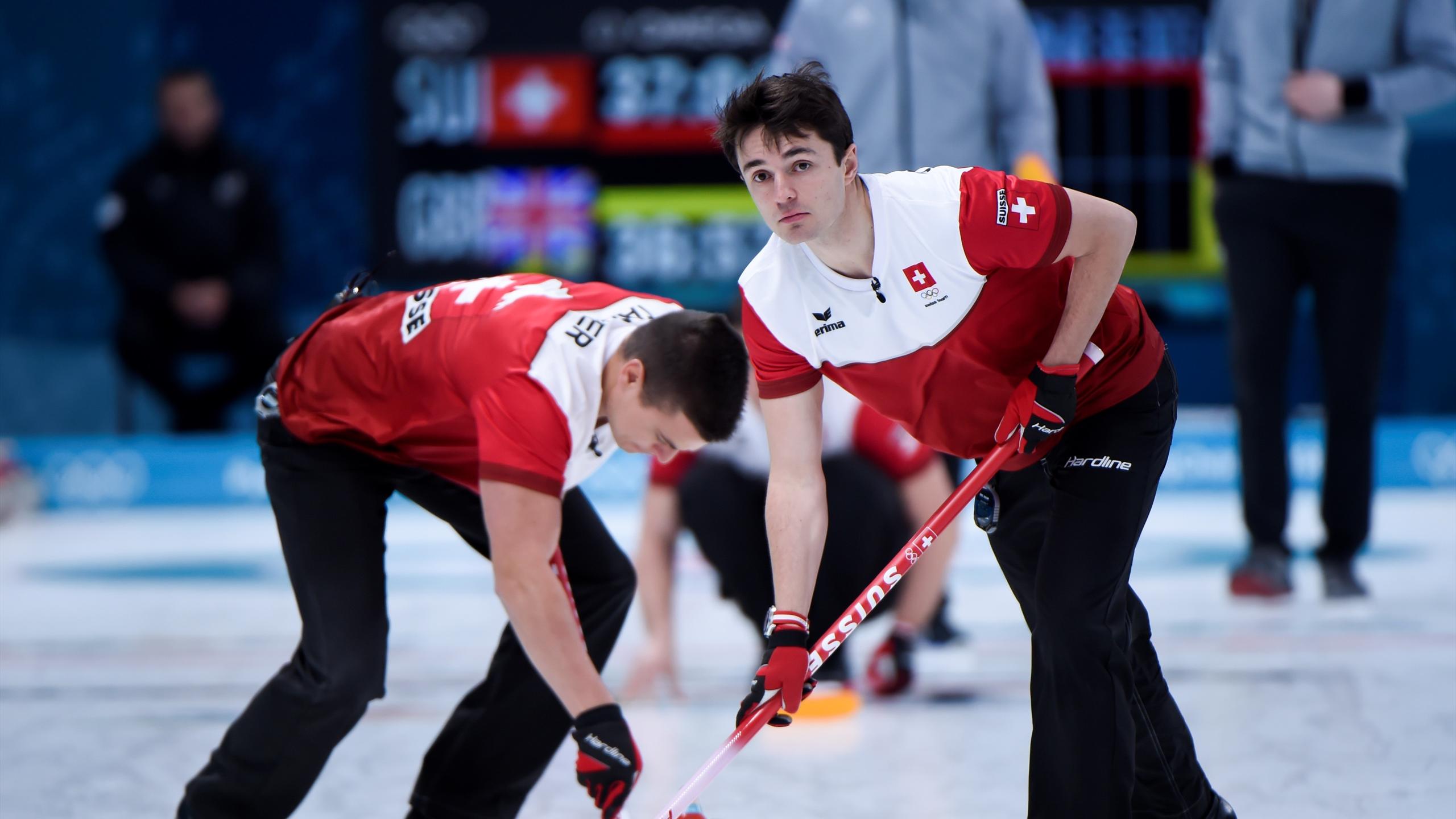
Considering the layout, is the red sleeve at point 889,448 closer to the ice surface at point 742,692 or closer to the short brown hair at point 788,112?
the ice surface at point 742,692

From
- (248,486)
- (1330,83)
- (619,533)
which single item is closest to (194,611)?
(619,533)

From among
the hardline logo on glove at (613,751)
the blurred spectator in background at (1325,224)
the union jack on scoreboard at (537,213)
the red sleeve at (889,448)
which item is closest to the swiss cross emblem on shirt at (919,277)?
the hardline logo on glove at (613,751)

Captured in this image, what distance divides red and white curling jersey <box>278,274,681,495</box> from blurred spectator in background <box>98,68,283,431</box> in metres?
4.46

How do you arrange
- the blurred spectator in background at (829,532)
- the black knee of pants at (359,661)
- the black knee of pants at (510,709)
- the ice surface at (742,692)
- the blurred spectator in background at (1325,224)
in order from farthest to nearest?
1. the blurred spectator in background at (1325,224)
2. the blurred spectator in background at (829,532)
3. the ice surface at (742,692)
4. the black knee of pants at (510,709)
5. the black knee of pants at (359,661)

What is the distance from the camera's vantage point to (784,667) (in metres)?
2.24

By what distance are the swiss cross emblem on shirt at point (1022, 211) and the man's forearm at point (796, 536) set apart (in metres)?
0.47

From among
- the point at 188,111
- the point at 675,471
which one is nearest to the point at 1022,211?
the point at 675,471

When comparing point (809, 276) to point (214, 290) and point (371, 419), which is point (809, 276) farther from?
point (214, 290)

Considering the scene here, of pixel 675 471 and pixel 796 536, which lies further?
pixel 675 471

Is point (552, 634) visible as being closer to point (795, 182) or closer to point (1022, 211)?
point (795, 182)

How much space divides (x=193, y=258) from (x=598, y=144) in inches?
74.0

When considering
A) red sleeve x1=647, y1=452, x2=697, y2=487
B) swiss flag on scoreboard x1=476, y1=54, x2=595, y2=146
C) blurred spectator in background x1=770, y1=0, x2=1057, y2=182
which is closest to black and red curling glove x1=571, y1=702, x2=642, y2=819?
red sleeve x1=647, y1=452, x2=697, y2=487

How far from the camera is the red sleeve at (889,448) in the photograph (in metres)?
3.68

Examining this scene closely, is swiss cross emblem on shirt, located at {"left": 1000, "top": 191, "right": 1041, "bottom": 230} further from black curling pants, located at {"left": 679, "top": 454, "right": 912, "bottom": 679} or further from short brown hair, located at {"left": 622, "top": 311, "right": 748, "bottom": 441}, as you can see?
black curling pants, located at {"left": 679, "top": 454, "right": 912, "bottom": 679}
